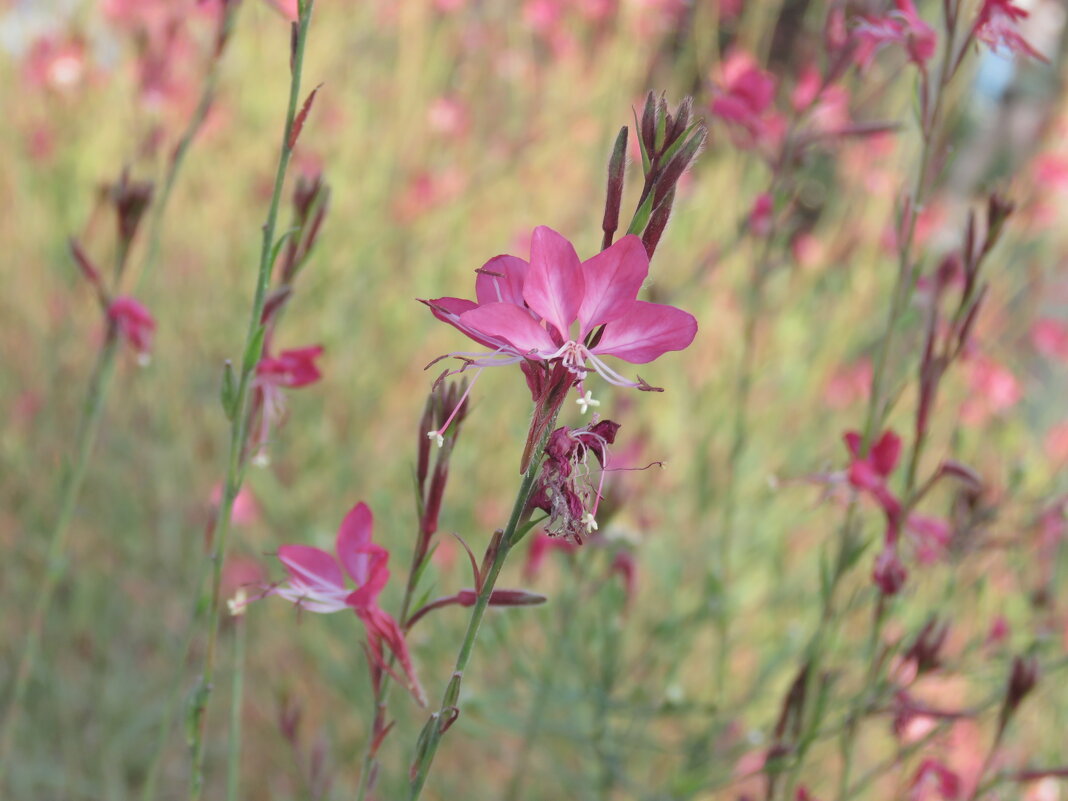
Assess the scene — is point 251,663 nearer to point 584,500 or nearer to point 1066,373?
point 584,500

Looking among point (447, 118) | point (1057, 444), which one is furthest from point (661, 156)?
point (1057, 444)

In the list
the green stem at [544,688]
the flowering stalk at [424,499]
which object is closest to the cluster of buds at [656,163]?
the flowering stalk at [424,499]

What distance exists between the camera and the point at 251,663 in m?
1.95

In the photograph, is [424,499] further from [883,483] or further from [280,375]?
[883,483]

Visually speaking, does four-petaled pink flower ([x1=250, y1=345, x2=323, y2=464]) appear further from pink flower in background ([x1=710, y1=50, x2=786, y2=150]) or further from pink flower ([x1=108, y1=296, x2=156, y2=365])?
pink flower in background ([x1=710, y1=50, x2=786, y2=150])

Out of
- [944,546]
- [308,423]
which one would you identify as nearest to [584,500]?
[944,546]

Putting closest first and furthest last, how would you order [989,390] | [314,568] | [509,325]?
[509,325] → [314,568] → [989,390]

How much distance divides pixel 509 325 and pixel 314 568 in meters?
0.21

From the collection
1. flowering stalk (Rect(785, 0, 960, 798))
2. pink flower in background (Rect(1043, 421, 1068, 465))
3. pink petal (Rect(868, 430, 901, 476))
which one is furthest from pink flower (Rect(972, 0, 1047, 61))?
pink flower in background (Rect(1043, 421, 1068, 465))

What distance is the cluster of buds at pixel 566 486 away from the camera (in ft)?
1.46

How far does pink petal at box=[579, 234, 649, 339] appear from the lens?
0.44 metres

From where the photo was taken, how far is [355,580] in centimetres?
59

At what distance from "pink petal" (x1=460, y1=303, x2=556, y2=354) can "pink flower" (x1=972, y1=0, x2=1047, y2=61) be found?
1.56 ft

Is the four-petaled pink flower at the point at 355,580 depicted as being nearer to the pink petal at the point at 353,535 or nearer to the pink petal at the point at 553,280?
the pink petal at the point at 353,535
